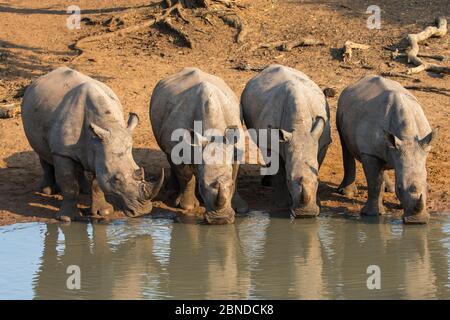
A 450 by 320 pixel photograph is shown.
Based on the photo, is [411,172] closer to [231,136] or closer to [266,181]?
[231,136]

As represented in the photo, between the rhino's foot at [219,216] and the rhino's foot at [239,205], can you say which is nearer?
the rhino's foot at [219,216]

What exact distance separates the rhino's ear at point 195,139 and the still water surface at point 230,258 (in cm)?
113

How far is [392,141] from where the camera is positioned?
15.2m

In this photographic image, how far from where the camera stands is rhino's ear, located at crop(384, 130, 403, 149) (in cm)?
1517

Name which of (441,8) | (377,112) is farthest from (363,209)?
(441,8)

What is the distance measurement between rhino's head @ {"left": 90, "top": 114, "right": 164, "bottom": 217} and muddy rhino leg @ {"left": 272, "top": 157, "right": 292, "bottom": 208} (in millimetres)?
1941

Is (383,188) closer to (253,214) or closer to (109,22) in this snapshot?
(253,214)

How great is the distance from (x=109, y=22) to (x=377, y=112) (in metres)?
10.5

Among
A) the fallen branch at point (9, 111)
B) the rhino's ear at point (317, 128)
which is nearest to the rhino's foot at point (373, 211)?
the rhino's ear at point (317, 128)

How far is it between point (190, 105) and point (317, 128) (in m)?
1.83

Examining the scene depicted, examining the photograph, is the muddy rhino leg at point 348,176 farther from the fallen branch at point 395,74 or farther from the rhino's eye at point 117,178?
the fallen branch at point 395,74

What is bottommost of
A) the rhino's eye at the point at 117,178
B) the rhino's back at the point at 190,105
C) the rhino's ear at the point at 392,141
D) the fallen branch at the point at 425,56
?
Result: the rhino's eye at the point at 117,178

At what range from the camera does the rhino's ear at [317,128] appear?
15.7 metres

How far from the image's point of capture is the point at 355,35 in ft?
77.7
